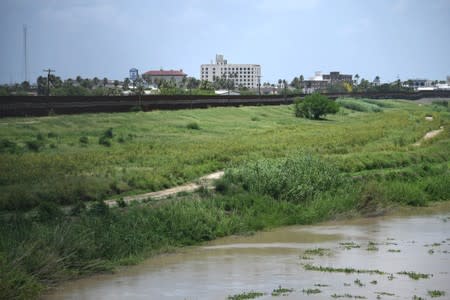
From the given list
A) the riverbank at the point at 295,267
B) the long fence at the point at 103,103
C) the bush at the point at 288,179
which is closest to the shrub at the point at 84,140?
the long fence at the point at 103,103

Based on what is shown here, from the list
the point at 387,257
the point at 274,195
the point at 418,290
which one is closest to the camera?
the point at 418,290

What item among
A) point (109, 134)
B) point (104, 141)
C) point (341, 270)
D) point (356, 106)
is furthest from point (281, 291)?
point (356, 106)

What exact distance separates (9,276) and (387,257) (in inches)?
426

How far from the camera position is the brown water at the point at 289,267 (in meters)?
19.5

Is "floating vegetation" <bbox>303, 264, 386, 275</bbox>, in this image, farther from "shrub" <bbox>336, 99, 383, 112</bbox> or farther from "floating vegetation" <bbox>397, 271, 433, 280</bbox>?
"shrub" <bbox>336, 99, 383, 112</bbox>

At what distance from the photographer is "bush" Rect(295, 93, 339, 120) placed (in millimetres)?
85188

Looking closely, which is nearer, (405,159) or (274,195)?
(274,195)

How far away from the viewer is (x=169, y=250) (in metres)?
24.5

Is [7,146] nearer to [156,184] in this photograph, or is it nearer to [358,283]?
[156,184]

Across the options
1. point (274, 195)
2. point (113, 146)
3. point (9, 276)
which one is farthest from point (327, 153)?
point (9, 276)

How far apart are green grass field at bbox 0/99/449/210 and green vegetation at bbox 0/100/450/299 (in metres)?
0.07

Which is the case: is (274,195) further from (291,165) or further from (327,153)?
(327,153)

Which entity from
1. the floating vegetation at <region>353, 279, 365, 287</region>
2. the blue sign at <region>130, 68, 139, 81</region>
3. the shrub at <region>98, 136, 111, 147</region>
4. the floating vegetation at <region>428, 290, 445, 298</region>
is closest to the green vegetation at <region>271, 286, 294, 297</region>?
the floating vegetation at <region>353, 279, 365, 287</region>

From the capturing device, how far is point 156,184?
33.6 meters
